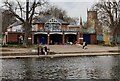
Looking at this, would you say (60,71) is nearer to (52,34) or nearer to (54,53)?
(54,53)

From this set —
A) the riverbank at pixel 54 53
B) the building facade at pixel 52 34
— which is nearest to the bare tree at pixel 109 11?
the building facade at pixel 52 34

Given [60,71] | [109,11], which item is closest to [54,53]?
[60,71]

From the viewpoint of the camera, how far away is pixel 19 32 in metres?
78.0

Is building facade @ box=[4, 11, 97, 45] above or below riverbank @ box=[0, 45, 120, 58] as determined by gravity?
above

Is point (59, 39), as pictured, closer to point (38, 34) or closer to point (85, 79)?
point (38, 34)

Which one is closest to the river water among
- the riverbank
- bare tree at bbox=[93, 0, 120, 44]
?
the riverbank

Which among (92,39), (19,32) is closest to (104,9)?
(92,39)

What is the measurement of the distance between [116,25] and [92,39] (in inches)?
376

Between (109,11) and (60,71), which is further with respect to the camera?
(109,11)

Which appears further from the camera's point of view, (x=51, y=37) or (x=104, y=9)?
(x=51, y=37)

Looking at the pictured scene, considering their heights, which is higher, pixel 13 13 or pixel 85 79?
pixel 13 13

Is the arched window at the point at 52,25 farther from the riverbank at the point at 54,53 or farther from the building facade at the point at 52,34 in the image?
the riverbank at the point at 54,53

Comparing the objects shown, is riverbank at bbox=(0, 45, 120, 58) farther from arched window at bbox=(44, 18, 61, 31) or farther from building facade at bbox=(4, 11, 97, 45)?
arched window at bbox=(44, 18, 61, 31)

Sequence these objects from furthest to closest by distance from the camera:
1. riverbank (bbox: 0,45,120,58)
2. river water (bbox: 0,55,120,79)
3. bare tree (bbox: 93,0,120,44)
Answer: bare tree (bbox: 93,0,120,44), riverbank (bbox: 0,45,120,58), river water (bbox: 0,55,120,79)
